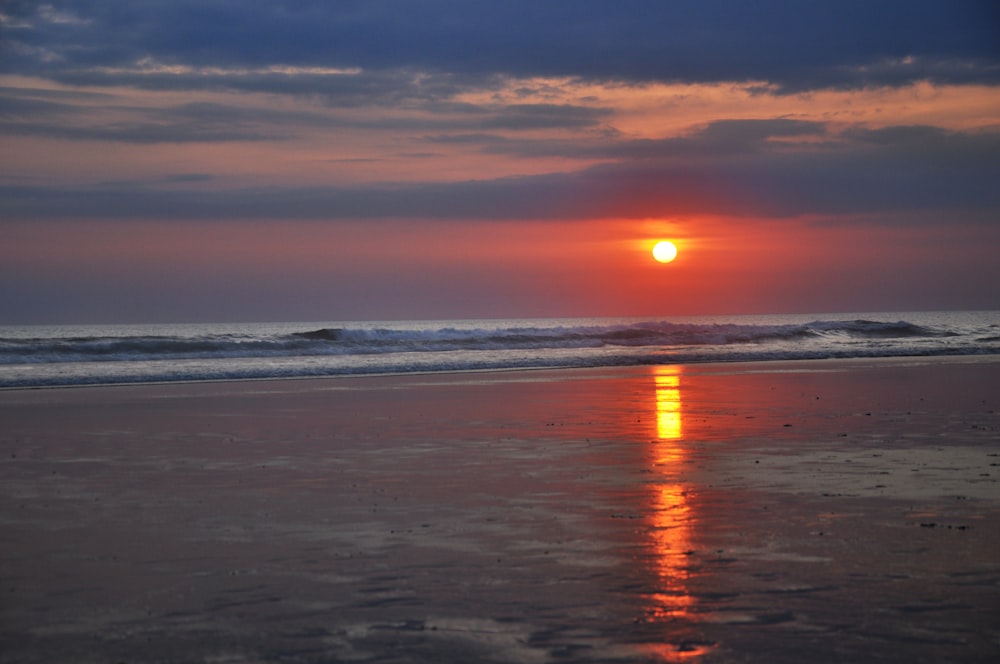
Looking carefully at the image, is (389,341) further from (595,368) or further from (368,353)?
(595,368)

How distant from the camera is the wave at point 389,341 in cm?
3884

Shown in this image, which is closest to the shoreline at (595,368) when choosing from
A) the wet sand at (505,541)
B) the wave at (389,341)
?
the wave at (389,341)

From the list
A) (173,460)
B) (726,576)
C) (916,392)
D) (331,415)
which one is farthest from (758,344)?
(726,576)

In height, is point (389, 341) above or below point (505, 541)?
above

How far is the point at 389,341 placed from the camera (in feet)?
158

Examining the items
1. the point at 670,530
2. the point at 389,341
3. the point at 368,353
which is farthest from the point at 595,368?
the point at 670,530

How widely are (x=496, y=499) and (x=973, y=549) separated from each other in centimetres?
373

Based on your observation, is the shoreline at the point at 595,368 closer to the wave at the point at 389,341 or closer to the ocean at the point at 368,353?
the ocean at the point at 368,353

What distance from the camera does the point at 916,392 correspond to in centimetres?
2033

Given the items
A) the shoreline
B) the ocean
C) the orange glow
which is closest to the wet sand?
the orange glow

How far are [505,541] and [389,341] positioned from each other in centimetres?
4157

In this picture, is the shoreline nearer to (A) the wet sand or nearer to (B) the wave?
(B) the wave

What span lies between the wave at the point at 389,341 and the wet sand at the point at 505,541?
24611 millimetres

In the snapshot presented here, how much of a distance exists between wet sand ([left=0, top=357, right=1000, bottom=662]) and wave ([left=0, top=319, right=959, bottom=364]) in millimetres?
24611
